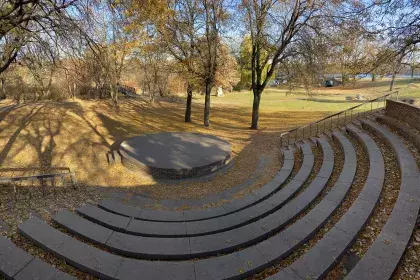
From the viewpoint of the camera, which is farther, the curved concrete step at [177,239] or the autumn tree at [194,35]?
the autumn tree at [194,35]

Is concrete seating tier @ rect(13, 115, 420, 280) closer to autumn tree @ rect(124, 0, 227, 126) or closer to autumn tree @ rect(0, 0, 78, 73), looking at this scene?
autumn tree @ rect(0, 0, 78, 73)

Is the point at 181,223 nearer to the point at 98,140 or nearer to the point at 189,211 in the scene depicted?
the point at 189,211

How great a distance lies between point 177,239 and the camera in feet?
19.7

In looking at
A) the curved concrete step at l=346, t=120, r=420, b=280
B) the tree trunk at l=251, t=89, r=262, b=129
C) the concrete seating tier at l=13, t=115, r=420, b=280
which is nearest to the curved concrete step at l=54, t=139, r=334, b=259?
the concrete seating tier at l=13, t=115, r=420, b=280

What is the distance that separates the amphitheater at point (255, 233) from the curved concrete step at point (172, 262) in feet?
0.07

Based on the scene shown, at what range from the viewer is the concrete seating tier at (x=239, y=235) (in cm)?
490

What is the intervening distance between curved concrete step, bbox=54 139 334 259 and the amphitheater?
0.07ft

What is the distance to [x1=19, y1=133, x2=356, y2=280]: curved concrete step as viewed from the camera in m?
4.86

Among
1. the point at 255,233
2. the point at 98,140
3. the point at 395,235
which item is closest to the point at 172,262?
the point at 255,233

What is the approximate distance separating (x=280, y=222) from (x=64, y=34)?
8.65 m

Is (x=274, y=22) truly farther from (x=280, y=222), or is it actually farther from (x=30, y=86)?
(x=30, y=86)

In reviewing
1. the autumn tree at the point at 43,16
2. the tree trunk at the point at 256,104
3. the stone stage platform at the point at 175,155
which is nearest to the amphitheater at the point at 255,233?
the stone stage platform at the point at 175,155

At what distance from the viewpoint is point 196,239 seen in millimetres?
6004

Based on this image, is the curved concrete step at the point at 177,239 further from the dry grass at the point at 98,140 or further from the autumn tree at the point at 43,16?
the autumn tree at the point at 43,16
